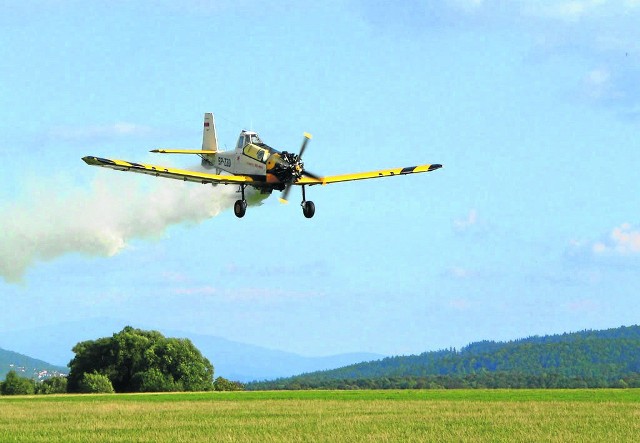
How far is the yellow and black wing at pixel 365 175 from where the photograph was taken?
60.1 metres

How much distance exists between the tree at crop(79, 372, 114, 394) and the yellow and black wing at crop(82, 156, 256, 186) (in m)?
63.1

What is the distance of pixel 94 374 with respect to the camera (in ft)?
394

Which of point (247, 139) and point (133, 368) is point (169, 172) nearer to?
point (247, 139)

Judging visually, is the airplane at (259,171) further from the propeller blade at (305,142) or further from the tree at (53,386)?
the tree at (53,386)

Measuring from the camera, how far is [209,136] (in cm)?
7031

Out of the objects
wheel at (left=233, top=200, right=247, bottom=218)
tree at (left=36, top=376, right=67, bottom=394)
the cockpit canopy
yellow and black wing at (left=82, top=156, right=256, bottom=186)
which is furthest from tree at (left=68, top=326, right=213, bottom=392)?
yellow and black wing at (left=82, top=156, right=256, bottom=186)

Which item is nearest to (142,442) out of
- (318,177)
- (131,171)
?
(131,171)

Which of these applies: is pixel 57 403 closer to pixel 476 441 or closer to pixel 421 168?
pixel 421 168

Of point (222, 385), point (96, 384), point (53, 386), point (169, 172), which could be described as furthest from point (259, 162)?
point (222, 385)

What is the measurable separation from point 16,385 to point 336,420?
75.1 meters

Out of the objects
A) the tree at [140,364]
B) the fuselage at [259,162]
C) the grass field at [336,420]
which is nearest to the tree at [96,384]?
Answer: the tree at [140,364]

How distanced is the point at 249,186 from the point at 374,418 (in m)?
17.5

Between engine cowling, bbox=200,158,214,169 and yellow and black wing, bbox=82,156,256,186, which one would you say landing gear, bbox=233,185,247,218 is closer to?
yellow and black wing, bbox=82,156,256,186

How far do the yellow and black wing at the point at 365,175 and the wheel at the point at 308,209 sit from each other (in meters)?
1.86
